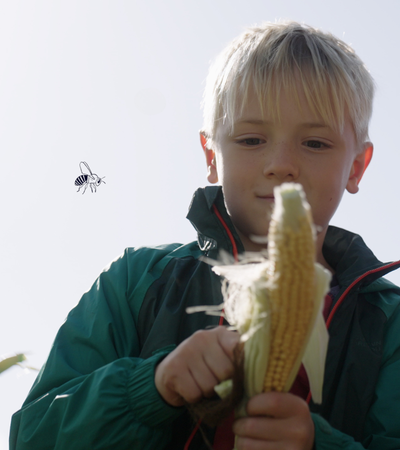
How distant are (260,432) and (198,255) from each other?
139 cm

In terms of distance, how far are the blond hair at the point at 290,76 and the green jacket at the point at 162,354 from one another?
60 cm

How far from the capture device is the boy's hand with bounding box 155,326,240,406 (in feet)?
5.06

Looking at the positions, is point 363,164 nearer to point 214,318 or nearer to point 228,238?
point 228,238

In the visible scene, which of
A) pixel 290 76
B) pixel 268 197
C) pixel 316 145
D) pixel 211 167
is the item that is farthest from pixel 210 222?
pixel 290 76

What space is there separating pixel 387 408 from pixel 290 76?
6.08 feet

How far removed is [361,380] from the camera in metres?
2.29

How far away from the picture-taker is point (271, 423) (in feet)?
4.87

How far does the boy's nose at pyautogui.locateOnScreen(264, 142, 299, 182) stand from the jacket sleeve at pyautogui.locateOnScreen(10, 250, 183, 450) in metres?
1.15

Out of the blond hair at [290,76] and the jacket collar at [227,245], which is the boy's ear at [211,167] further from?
the jacket collar at [227,245]

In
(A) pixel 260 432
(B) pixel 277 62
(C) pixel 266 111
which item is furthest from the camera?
(B) pixel 277 62

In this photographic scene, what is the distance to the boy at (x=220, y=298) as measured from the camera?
1830 mm

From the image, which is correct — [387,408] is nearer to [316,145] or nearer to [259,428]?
[259,428]

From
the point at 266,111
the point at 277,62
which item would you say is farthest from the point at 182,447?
the point at 277,62

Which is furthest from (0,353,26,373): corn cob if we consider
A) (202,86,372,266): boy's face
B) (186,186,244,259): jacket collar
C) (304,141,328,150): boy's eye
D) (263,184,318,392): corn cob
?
(304,141,328,150): boy's eye
